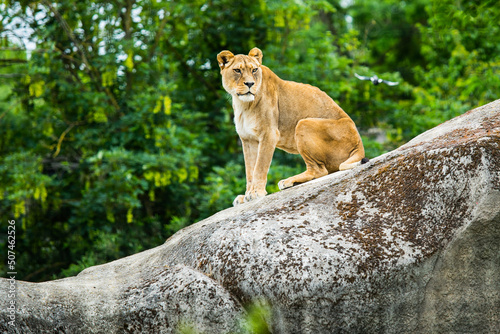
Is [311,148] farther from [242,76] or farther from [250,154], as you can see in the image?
[242,76]

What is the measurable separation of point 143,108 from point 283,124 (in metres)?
6.71

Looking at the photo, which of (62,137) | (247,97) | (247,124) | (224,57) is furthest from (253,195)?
(62,137)

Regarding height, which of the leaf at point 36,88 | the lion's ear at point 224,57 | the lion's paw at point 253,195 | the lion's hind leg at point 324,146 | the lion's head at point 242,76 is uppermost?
the leaf at point 36,88

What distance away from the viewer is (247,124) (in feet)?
25.5

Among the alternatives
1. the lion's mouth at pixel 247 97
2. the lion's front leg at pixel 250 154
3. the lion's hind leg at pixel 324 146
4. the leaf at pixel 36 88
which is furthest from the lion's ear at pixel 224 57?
the leaf at pixel 36 88

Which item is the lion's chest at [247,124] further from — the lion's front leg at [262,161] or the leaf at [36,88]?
the leaf at [36,88]

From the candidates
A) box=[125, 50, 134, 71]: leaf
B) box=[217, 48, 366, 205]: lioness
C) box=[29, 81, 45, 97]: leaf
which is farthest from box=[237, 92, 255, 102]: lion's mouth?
box=[29, 81, 45, 97]: leaf

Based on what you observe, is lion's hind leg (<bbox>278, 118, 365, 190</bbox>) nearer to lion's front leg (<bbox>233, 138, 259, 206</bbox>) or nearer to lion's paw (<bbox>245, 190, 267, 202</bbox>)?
lion's paw (<bbox>245, 190, 267, 202</bbox>)

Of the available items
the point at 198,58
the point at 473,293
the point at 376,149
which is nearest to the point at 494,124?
the point at 473,293

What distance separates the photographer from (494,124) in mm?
5891

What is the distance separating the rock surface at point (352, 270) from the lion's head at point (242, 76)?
6.47 ft

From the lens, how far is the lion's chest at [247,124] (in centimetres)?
769

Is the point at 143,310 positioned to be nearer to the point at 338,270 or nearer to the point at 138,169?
the point at 338,270

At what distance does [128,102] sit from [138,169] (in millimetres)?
1678
